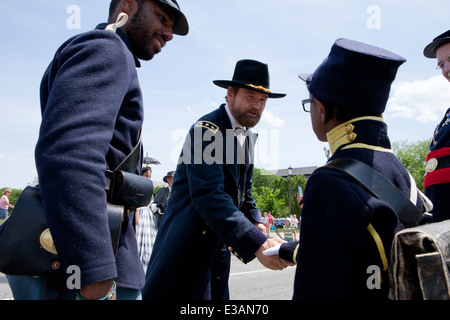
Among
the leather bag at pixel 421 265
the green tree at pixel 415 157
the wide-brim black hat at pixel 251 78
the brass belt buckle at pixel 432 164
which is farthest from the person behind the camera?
the green tree at pixel 415 157

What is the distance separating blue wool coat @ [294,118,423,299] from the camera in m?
1.42

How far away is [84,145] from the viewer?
135 centimetres

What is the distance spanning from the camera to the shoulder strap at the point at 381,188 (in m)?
1.54

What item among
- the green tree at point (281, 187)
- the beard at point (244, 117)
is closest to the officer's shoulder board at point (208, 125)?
the beard at point (244, 117)

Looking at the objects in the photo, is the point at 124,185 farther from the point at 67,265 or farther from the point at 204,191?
the point at 204,191

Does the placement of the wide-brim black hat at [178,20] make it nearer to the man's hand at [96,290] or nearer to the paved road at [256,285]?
the man's hand at [96,290]

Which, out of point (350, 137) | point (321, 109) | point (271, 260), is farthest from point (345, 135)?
point (271, 260)

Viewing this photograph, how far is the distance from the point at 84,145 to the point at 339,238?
1004mm

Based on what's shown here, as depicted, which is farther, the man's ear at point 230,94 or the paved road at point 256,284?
the paved road at point 256,284

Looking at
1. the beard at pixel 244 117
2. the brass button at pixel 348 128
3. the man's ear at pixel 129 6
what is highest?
the man's ear at pixel 129 6

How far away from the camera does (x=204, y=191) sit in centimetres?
272

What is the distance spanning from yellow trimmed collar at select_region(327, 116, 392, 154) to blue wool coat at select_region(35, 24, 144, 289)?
0.96m
